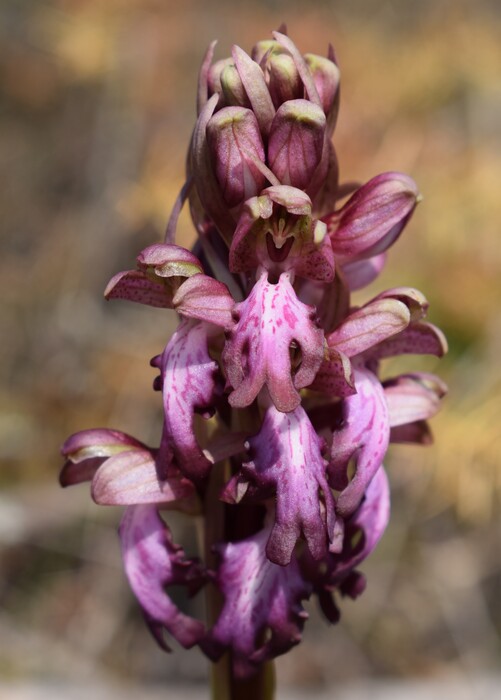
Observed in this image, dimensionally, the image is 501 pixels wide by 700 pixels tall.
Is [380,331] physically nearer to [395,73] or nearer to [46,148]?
[395,73]

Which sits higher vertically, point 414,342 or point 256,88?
point 256,88

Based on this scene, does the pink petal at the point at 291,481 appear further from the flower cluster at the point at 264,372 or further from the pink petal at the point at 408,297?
the pink petal at the point at 408,297

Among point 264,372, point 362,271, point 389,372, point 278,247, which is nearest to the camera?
point 264,372

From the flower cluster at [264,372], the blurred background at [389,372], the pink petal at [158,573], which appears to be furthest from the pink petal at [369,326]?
the blurred background at [389,372]

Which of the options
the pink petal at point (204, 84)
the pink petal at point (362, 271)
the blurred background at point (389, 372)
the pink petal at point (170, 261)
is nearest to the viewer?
the pink petal at point (170, 261)

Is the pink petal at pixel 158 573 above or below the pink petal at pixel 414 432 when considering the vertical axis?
below

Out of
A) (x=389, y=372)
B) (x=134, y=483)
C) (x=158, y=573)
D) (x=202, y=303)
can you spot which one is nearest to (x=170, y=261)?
(x=202, y=303)

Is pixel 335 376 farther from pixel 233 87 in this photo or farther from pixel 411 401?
pixel 233 87
